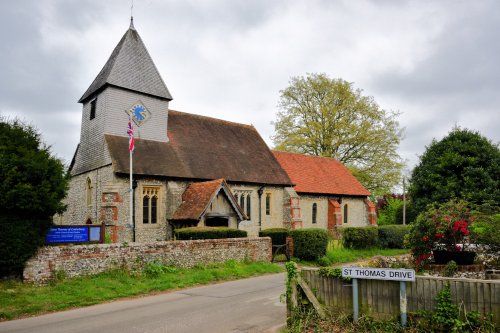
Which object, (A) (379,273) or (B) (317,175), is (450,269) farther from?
(B) (317,175)

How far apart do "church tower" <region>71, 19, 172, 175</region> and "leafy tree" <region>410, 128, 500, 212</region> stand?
51.6 ft

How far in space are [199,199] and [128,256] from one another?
27.2ft

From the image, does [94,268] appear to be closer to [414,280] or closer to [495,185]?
[414,280]

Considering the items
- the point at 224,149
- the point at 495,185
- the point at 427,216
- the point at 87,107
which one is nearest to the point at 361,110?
the point at 224,149

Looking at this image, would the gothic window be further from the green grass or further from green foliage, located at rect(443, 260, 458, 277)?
green foliage, located at rect(443, 260, 458, 277)

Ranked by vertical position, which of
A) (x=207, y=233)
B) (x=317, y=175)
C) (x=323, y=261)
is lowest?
(x=323, y=261)

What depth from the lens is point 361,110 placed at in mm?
44156

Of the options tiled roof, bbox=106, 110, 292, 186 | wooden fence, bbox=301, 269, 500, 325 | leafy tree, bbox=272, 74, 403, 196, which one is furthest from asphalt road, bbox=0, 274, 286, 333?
leafy tree, bbox=272, 74, 403, 196

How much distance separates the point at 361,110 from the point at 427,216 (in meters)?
34.5

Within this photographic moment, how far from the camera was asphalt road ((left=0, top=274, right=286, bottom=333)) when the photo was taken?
875cm

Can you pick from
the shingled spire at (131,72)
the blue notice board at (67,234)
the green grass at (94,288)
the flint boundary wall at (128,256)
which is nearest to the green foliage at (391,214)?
the shingled spire at (131,72)

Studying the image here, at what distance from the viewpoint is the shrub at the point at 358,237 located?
83.5ft

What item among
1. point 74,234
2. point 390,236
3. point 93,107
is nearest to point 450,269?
point 74,234

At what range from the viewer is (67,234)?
14.0m
